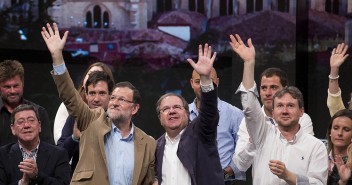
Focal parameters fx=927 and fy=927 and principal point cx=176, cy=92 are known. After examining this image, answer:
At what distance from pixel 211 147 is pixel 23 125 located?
1.21m

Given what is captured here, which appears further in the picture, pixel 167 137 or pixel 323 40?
pixel 323 40

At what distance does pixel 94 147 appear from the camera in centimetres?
532

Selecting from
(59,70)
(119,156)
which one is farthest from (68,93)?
(119,156)

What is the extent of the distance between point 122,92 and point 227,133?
121cm

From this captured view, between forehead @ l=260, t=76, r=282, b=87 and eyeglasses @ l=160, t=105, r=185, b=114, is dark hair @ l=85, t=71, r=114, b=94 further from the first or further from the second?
forehead @ l=260, t=76, r=282, b=87

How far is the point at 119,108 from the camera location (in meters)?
5.41

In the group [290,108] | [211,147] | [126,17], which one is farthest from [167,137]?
[126,17]

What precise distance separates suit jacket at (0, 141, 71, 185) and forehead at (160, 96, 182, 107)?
0.75 metres

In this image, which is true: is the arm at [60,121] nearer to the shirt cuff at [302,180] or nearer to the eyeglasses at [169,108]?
the eyeglasses at [169,108]

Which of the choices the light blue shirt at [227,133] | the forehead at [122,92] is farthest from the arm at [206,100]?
the light blue shirt at [227,133]

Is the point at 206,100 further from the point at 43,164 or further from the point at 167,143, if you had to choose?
the point at 43,164

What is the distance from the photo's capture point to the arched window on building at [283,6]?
8133 mm

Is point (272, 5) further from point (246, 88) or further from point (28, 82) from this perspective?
point (246, 88)

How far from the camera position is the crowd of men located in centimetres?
522
